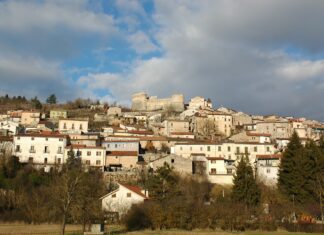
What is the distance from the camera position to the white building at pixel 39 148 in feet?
235

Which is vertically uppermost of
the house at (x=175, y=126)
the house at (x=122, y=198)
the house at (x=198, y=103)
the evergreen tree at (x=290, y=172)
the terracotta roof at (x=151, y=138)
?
the house at (x=198, y=103)

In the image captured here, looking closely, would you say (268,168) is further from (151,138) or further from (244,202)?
(151,138)

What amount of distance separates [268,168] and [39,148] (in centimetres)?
3856

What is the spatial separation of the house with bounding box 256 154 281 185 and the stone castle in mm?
81752

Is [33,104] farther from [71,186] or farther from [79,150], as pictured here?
[71,186]

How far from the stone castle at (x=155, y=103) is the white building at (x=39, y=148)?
8077cm

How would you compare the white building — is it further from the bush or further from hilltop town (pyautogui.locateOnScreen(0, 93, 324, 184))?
the bush

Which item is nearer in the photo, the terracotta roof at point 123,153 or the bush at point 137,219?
the bush at point 137,219

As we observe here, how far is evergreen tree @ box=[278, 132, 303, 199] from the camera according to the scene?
55.0m

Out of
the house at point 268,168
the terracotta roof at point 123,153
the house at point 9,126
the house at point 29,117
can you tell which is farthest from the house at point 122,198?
the house at point 29,117

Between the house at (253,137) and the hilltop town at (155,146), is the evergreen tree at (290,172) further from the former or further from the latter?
the house at (253,137)

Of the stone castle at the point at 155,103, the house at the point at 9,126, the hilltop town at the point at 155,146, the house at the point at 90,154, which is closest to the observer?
the hilltop town at the point at 155,146

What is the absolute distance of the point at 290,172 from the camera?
56.7 meters

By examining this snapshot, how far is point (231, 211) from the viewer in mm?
42969
